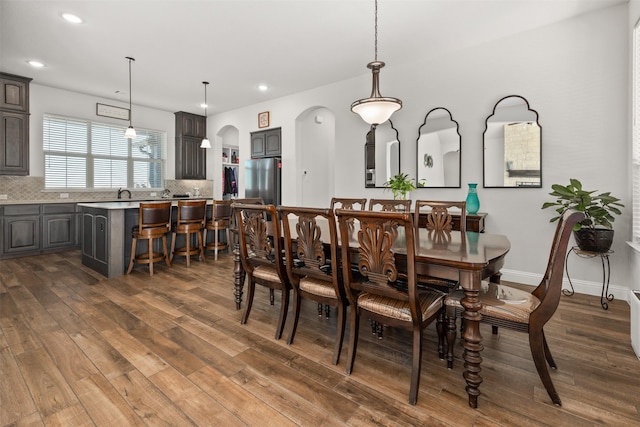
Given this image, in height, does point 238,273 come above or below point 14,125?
below

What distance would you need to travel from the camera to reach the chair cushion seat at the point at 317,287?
206 centimetres

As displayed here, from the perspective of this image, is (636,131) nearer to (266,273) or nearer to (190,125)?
(266,273)

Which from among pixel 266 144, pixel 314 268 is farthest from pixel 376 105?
pixel 266 144

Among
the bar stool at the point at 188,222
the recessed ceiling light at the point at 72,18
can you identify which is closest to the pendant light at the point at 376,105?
the bar stool at the point at 188,222

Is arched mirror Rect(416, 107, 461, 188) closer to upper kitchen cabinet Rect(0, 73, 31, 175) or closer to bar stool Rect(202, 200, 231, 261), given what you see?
bar stool Rect(202, 200, 231, 261)

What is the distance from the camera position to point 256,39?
378 cm

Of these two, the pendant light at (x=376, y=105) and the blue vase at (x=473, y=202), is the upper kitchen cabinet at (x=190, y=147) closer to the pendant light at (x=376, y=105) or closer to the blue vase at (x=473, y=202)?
the pendant light at (x=376, y=105)

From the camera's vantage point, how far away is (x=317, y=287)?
2.13 meters

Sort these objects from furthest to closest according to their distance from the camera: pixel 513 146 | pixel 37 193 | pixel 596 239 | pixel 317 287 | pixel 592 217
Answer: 1. pixel 37 193
2. pixel 513 146
3. pixel 592 217
4. pixel 596 239
5. pixel 317 287

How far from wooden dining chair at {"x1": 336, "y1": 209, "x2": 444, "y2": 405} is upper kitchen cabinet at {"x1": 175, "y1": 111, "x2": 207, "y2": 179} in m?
6.49

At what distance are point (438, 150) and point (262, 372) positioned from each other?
352cm

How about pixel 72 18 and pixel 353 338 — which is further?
pixel 72 18

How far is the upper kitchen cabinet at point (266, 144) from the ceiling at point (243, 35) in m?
1.17

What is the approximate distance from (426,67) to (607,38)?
6.02 feet
